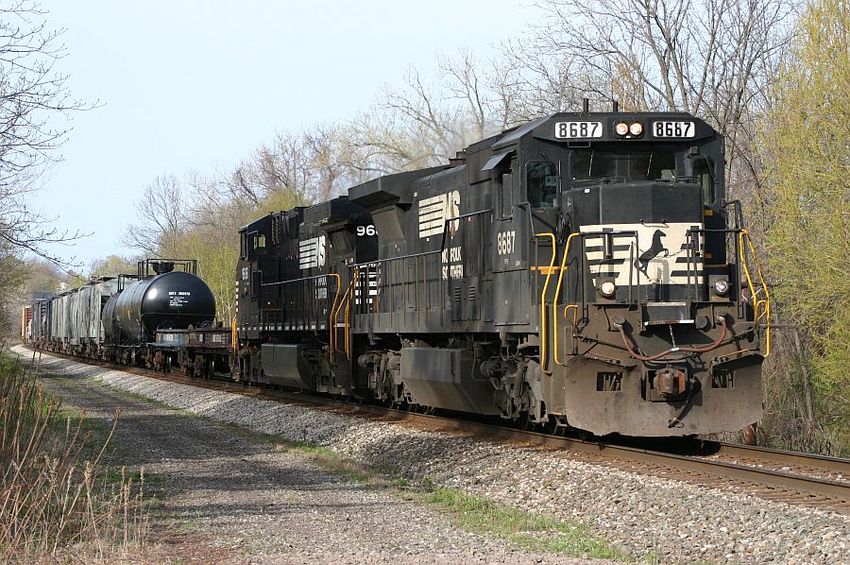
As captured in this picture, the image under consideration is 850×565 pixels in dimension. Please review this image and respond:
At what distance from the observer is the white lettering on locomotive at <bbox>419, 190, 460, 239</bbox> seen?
1414 centimetres

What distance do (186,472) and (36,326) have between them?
57763 mm

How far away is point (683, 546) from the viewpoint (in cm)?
720

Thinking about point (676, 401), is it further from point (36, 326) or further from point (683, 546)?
point (36, 326)

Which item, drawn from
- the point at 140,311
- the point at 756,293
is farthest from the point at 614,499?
the point at 140,311

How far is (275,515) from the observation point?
864cm

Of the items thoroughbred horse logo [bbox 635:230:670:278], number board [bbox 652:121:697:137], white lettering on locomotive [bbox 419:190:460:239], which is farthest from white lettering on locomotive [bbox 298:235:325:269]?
thoroughbred horse logo [bbox 635:230:670:278]

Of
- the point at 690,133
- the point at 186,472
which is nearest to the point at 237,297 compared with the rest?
the point at 186,472

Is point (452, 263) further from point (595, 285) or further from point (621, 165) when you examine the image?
point (595, 285)

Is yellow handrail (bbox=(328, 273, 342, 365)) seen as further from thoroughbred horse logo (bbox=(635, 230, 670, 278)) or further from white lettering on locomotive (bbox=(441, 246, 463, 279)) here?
thoroughbred horse logo (bbox=(635, 230, 670, 278))

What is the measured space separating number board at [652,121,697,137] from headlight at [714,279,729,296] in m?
1.77

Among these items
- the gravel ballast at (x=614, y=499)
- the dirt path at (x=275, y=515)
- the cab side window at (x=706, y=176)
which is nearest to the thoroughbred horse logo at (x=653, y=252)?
the cab side window at (x=706, y=176)

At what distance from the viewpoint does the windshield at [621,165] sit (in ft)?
38.0

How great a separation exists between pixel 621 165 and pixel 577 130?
64 cm

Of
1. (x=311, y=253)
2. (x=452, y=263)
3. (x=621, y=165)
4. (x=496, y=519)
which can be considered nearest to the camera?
(x=496, y=519)
